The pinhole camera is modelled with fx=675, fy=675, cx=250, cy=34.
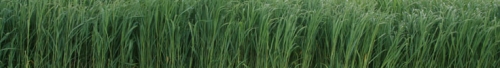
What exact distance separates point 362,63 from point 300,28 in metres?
0.26

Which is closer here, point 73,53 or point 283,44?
point 283,44

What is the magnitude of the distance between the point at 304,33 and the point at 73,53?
34.7 inches

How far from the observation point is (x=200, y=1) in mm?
2613

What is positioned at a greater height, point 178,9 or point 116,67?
point 178,9

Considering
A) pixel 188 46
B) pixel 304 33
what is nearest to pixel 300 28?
pixel 304 33

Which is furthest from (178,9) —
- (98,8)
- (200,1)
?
(98,8)

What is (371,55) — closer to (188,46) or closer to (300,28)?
(300,28)

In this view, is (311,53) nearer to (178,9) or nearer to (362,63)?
(362,63)

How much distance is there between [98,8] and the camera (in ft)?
8.41

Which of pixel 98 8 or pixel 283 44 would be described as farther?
pixel 98 8

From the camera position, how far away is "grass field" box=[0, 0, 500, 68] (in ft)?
8.02

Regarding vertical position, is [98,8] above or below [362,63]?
above

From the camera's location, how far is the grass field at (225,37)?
2443mm

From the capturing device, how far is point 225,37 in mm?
2461
